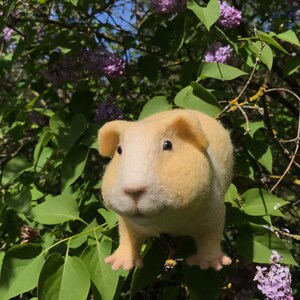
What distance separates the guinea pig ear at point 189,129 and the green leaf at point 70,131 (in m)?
0.55

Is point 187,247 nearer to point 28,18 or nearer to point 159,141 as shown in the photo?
point 159,141

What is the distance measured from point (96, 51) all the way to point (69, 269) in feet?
2.65

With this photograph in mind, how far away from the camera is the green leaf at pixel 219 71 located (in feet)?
3.97

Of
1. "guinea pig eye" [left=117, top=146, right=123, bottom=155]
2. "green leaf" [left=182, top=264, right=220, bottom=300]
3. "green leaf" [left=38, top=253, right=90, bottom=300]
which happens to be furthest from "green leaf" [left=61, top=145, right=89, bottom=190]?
"guinea pig eye" [left=117, top=146, right=123, bottom=155]

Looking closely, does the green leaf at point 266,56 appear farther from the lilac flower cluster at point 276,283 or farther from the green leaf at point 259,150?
the lilac flower cluster at point 276,283

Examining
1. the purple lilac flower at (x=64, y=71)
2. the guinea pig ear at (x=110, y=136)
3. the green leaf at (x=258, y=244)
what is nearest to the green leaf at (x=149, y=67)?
the purple lilac flower at (x=64, y=71)

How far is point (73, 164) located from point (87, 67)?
47cm

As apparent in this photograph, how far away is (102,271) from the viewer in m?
1.01

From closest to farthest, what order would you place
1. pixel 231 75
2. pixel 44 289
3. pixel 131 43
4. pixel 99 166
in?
1. pixel 44 289
2. pixel 231 75
3. pixel 99 166
4. pixel 131 43

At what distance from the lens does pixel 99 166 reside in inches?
61.6

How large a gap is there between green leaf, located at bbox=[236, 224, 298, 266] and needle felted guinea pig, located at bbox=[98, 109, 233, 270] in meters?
Answer: 0.19

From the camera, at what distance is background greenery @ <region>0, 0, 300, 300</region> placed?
3.33ft

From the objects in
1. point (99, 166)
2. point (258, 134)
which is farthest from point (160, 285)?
point (258, 134)

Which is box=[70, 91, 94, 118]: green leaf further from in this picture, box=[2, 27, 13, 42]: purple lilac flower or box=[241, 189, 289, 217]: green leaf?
box=[241, 189, 289, 217]: green leaf
